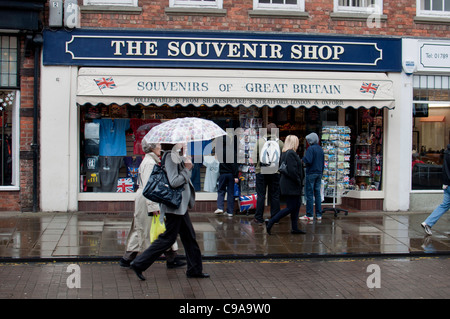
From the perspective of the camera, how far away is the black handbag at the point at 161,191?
6.64 metres

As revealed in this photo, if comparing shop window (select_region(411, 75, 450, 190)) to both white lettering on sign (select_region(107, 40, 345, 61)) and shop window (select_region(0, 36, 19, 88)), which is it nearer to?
white lettering on sign (select_region(107, 40, 345, 61))

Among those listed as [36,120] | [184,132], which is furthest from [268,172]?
[36,120]

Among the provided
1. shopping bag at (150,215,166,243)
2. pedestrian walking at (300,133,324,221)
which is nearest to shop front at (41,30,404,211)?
pedestrian walking at (300,133,324,221)

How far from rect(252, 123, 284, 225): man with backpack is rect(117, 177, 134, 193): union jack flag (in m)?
3.05

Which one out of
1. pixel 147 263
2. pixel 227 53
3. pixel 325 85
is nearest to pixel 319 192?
pixel 325 85

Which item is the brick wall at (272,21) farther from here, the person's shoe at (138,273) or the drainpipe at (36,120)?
the person's shoe at (138,273)

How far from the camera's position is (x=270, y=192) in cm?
1082

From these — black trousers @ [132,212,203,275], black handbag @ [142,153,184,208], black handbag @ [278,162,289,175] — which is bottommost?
black trousers @ [132,212,203,275]

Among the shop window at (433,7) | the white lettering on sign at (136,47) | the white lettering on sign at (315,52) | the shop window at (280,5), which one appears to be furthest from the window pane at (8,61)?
the shop window at (433,7)

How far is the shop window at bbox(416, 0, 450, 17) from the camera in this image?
42.3ft

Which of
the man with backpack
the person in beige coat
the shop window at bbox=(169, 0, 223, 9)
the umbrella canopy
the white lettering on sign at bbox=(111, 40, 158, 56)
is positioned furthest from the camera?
the shop window at bbox=(169, 0, 223, 9)

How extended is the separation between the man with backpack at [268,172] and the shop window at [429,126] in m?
3.87

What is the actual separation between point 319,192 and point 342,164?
4.13 ft

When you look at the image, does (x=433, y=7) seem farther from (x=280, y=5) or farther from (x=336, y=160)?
(x=336, y=160)
